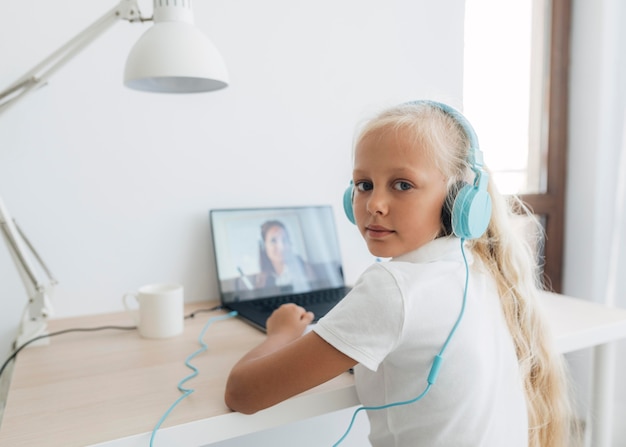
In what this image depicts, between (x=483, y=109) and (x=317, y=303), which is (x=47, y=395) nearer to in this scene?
(x=317, y=303)

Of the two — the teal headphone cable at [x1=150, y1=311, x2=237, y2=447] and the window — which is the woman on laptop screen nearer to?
the teal headphone cable at [x1=150, y1=311, x2=237, y2=447]

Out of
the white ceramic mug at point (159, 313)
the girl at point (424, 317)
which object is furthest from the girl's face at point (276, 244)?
the girl at point (424, 317)

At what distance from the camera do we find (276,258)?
1.16m

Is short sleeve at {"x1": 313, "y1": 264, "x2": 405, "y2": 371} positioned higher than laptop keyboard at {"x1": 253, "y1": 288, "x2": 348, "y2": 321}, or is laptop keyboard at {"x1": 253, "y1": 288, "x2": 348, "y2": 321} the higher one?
short sleeve at {"x1": 313, "y1": 264, "x2": 405, "y2": 371}

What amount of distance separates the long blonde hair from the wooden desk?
13 cm

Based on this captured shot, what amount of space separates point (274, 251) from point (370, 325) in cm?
61

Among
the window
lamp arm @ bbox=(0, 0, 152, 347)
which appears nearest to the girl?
lamp arm @ bbox=(0, 0, 152, 347)

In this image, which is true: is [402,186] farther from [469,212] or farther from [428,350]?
[428,350]

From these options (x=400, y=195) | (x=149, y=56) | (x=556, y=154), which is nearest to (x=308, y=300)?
(x=400, y=195)

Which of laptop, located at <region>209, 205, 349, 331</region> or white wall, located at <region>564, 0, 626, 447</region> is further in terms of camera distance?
white wall, located at <region>564, 0, 626, 447</region>

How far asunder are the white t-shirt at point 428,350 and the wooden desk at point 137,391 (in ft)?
0.30

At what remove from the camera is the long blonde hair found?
670 mm

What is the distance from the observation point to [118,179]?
104cm

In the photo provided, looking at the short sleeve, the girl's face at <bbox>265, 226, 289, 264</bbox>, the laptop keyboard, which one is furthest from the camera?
the girl's face at <bbox>265, 226, 289, 264</bbox>
